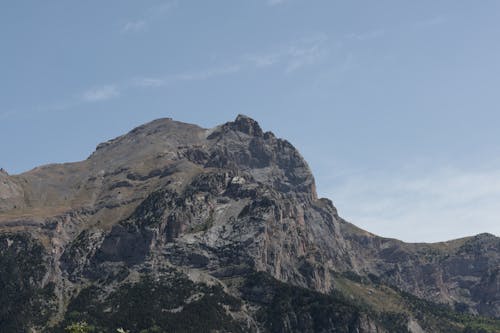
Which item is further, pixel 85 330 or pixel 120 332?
pixel 85 330

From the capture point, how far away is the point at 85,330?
121 m

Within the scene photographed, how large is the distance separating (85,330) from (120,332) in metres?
10.4

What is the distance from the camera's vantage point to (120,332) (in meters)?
114
